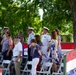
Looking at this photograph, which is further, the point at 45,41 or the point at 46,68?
the point at 45,41

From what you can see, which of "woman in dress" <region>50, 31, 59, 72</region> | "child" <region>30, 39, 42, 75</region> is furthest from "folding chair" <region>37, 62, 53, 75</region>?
"child" <region>30, 39, 42, 75</region>

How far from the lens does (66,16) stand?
2856 centimetres

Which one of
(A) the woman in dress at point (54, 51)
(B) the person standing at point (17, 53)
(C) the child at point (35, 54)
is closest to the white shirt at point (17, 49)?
(B) the person standing at point (17, 53)

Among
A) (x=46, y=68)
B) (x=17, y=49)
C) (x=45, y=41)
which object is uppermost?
(x=45, y=41)

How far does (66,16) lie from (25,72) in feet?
53.1

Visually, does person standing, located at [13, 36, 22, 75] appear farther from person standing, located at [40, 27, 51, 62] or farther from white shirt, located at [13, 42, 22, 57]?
person standing, located at [40, 27, 51, 62]

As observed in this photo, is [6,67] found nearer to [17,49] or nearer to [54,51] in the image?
[17,49]

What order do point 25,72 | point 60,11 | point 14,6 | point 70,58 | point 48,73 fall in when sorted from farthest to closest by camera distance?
point 14,6 < point 60,11 < point 25,72 < point 48,73 < point 70,58

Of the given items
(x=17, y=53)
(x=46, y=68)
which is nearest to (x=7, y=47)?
Result: (x=17, y=53)

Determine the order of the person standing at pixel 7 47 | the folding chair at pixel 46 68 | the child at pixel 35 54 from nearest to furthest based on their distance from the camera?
the child at pixel 35 54 < the folding chair at pixel 46 68 < the person standing at pixel 7 47

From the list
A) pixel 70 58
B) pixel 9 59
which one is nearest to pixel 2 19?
pixel 9 59

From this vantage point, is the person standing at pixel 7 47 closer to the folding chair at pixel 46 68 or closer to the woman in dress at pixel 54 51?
the folding chair at pixel 46 68

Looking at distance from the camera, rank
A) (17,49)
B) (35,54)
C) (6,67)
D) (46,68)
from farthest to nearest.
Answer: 1. (6,67)
2. (46,68)
3. (17,49)
4. (35,54)

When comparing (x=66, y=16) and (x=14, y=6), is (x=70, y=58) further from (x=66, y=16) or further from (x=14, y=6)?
(x=14, y=6)
